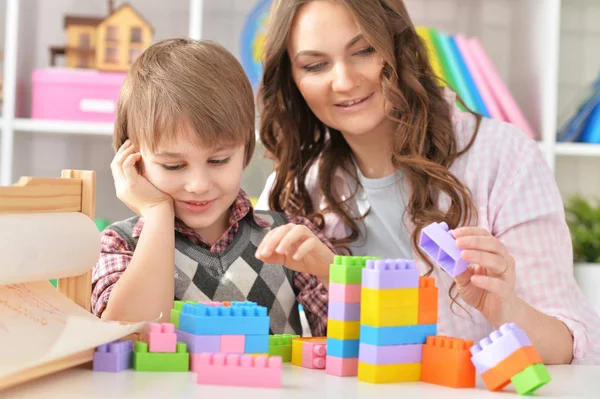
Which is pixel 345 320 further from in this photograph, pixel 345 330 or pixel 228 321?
pixel 228 321

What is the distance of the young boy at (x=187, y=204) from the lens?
1169mm

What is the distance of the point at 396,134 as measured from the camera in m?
1.53

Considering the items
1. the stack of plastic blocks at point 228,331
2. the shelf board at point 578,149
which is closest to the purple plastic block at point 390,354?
the stack of plastic blocks at point 228,331

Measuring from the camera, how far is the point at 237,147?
126 centimetres

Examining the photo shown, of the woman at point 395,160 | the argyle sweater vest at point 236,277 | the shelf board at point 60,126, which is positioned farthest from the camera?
the shelf board at point 60,126

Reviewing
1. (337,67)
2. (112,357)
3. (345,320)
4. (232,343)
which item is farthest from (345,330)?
(337,67)

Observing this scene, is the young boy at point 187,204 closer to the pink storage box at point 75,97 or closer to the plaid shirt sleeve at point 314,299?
the plaid shirt sleeve at point 314,299

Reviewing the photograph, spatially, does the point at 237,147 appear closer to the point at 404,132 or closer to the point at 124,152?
the point at 124,152

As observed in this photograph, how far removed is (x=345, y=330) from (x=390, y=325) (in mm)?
49

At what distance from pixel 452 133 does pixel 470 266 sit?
619 millimetres

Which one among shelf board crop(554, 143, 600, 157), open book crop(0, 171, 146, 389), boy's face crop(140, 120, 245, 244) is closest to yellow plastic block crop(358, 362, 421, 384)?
open book crop(0, 171, 146, 389)

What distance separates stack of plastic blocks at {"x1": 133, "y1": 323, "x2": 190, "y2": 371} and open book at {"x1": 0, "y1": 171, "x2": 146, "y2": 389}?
0.06ft

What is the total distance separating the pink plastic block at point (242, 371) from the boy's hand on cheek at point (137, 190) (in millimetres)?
516

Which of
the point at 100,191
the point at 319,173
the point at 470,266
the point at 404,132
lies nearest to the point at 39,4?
the point at 100,191
